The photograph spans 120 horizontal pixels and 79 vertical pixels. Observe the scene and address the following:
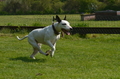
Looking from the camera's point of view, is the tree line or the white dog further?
the tree line

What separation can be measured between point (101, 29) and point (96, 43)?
2280 mm

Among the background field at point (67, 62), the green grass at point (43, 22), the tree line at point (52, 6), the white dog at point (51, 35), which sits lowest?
the tree line at point (52, 6)

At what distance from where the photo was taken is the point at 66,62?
33.1 feet

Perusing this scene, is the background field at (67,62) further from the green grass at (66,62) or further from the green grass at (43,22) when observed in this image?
the green grass at (43,22)

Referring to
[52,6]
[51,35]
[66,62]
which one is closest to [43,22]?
[51,35]

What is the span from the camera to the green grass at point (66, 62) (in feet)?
27.3

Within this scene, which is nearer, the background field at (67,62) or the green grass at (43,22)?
the background field at (67,62)

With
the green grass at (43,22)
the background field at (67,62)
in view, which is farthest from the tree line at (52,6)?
the background field at (67,62)

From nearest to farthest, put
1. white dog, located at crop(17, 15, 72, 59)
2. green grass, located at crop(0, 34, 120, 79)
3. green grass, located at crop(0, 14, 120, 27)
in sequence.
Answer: green grass, located at crop(0, 34, 120, 79)
white dog, located at crop(17, 15, 72, 59)
green grass, located at crop(0, 14, 120, 27)

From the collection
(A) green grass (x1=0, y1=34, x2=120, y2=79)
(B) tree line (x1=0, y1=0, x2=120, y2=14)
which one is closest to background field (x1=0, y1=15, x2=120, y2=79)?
(A) green grass (x1=0, y1=34, x2=120, y2=79)

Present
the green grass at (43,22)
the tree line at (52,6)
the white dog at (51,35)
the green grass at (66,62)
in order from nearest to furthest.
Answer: the green grass at (66,62) < the white dog at (51,35) < the green grass at (43,22) < the tree line at (52,6)

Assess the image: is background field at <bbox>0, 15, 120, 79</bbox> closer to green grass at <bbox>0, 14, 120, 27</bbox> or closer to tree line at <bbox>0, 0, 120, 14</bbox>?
green grass at <bbox>0, 14, 120, 27</bbox>

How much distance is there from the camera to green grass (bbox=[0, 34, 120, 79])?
833 cm

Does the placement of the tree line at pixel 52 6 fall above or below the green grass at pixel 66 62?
below
